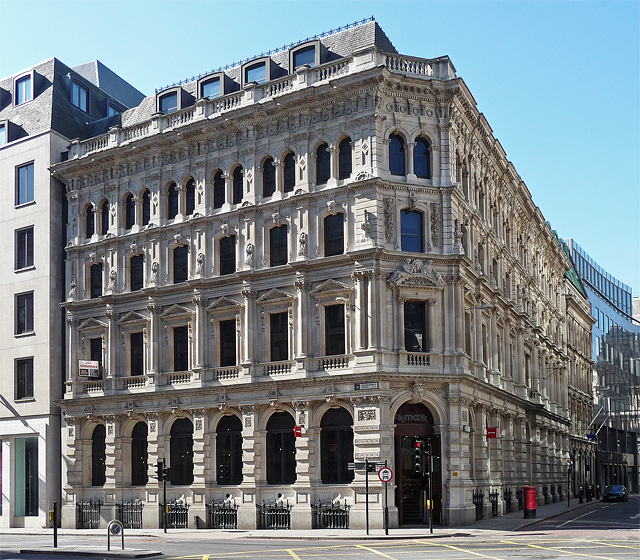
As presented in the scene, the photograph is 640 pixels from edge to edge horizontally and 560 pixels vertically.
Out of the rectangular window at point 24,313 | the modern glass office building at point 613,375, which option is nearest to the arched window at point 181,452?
the rectangular window at point 24,313

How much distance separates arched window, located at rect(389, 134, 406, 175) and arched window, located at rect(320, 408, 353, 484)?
38.0ft

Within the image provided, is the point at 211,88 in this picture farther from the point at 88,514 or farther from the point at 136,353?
the point at 88,514

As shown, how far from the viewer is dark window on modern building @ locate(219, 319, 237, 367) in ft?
148

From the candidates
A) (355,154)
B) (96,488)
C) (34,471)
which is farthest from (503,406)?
(34,471)

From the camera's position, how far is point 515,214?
2414 inches

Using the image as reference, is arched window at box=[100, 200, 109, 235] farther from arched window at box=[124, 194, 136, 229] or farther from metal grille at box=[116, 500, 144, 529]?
metal grille at box=[116, 500, 144, 529]

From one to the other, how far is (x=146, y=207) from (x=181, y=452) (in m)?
13.7

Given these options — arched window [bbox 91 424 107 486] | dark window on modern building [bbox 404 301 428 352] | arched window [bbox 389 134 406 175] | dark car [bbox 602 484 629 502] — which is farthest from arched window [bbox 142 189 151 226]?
dark car [bbox 602 484 629 502]

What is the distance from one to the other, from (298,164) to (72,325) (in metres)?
17.2

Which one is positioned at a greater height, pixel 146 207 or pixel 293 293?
pixel 146 207

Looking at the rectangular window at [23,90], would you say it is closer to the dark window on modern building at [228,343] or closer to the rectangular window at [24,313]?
the rectangular window at [24,313]

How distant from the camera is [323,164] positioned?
43562mm

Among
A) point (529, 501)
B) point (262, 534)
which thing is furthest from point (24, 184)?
point (529, 501)

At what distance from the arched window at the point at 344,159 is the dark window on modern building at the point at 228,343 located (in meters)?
9.34
